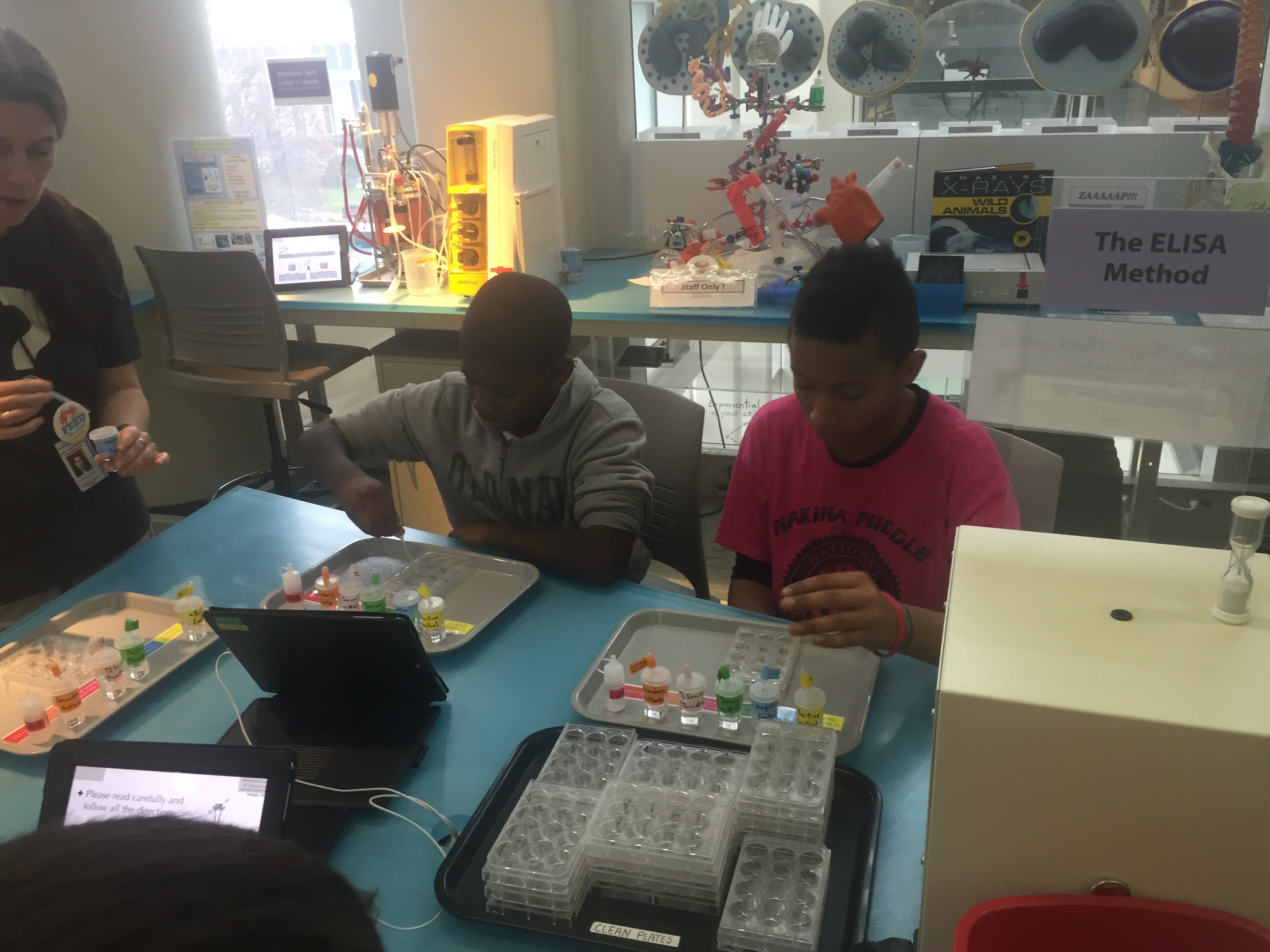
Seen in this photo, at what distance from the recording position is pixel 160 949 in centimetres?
33

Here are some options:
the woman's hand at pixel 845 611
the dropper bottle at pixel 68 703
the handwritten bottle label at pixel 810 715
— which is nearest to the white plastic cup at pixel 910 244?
the woman's hand at pixel 845 611

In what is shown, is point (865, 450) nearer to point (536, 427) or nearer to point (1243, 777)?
point (536, 427)

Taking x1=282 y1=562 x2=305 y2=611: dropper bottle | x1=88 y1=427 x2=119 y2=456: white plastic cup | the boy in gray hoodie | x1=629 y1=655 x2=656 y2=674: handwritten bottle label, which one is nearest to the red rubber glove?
the boy in gray hoodie

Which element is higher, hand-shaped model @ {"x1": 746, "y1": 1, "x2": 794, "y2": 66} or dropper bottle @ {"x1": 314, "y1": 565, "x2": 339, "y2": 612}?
hand-shaped model @ {"x1": 746, "y1": 1, "x2": 794, "y2": 66}

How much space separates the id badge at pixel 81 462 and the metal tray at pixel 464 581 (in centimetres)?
41

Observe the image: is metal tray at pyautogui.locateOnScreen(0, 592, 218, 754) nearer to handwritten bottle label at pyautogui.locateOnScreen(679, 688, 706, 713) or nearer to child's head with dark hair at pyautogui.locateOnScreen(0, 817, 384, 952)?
handwritten bottle label at pyautogui.locateOnScreen(679, 688, 706, 713)

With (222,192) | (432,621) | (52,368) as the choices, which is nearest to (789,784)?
(432,621)

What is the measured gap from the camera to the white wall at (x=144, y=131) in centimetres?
272

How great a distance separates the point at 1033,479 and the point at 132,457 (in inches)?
54.7

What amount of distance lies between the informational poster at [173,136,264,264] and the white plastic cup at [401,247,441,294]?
1.62 feet

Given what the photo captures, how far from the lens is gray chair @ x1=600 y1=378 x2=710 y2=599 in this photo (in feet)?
5.52

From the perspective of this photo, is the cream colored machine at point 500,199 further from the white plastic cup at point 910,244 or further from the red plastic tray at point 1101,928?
the red plastic tray at point 1101,928

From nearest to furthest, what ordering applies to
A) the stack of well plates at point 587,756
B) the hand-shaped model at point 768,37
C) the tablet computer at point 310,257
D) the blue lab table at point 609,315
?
1. the stack of well plates at point 587,756
2. the blue lab table at point 609,315
3. the hand-shaped model at point 768,37
4. the tablet computer at point 310,257

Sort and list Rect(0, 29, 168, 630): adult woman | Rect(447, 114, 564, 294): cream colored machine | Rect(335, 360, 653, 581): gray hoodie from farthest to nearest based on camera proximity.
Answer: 1. Rect(447, 114, 564, 294): cream colored machine
2. Rect(335, 360, 653, 581): gray hoodie
3. Rect(0, 29, 168, 630): adult woman
